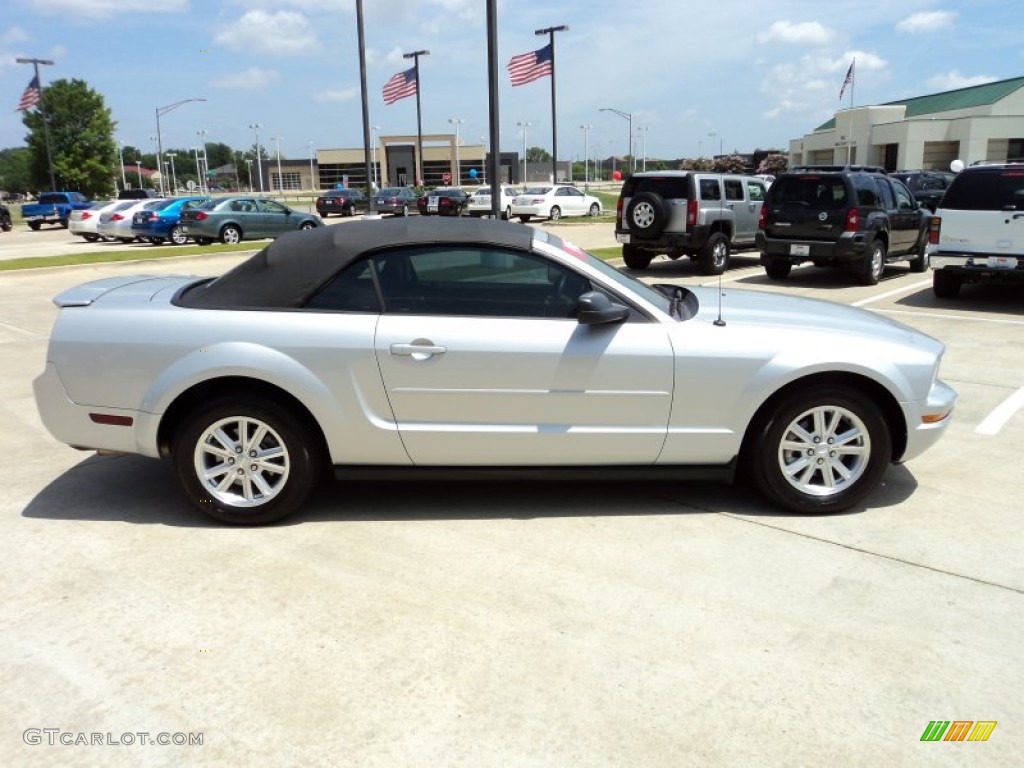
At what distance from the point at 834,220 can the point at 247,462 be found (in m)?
11.6

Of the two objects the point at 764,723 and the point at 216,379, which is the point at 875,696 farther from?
the point at 216,379

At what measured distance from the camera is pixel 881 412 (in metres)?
4.35

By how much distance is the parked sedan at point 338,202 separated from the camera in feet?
141

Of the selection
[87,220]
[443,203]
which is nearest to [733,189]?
[443,203]

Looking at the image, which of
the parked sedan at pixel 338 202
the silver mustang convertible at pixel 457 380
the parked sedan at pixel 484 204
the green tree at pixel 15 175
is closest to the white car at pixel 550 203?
the parked sedan at pixel 484 204

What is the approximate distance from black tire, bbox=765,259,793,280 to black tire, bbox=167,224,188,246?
19.4m

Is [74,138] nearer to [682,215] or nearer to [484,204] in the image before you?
[484,204]

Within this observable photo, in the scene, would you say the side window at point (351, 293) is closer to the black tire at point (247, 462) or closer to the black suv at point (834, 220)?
the black tire at point (247, 462)

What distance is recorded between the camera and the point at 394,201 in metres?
40.8

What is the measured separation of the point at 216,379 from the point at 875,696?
3254mm

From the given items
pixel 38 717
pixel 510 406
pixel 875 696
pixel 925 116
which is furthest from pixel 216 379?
pixel 925 116

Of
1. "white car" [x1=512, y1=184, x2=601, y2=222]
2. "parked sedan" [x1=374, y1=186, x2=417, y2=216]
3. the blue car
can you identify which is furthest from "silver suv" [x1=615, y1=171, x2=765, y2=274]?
"parked sedan" [x1=374, y1=186, x2=417, y2=216]

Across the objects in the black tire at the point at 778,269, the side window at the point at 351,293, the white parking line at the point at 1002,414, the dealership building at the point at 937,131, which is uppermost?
the dealership building at the point at 937,131

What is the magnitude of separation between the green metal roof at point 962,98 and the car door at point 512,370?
71786 mm
